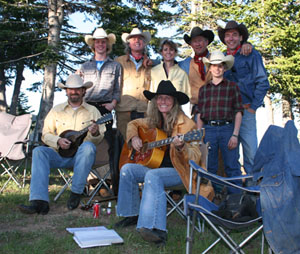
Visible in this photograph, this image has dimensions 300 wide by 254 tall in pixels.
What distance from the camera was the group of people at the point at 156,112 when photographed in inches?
141

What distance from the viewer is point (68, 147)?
4.49 meters

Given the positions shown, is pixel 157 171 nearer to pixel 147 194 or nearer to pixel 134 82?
pixel 147 194

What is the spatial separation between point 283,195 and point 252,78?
254cm

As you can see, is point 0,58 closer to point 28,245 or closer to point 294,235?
point 28,245

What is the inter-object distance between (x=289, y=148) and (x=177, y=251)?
51.8 inches

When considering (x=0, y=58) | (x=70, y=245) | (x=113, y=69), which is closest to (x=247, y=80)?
(x=113, y=69)

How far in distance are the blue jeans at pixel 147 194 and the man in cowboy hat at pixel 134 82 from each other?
1.52 meters

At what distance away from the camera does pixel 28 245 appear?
3230 millimetres

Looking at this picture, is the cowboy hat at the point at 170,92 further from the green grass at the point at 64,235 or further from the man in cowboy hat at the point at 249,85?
the green grass at the point at 64,235

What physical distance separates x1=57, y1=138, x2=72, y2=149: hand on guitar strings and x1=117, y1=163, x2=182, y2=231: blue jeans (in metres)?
1.06

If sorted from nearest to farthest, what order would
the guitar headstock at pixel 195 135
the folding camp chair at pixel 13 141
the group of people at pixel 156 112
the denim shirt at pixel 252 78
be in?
the guitar headstock at pixel 195 135, the group of people at pixel 156 112, the denim shirt at pixel 252 78, the folding camp chair at pixel 13 141

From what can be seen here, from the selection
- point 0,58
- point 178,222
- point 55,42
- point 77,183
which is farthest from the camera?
point 0,58

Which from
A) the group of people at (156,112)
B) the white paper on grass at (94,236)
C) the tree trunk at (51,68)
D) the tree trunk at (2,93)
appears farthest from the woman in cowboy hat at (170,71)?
the tree trunk at (2,93)

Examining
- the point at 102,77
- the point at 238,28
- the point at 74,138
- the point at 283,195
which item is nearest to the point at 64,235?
the point at 74,138
